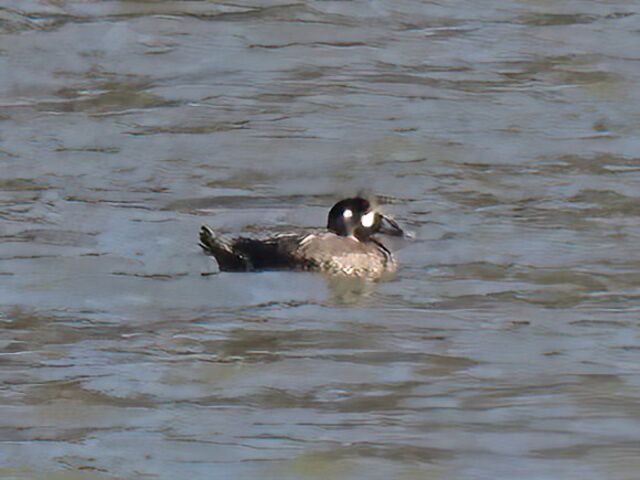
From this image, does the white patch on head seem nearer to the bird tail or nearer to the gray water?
the gray water

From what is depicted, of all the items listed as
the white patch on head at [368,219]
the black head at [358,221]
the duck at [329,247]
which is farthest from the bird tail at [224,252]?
the white patch on head at [368,219]

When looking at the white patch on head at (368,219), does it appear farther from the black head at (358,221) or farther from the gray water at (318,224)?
the gray water at (318,224)

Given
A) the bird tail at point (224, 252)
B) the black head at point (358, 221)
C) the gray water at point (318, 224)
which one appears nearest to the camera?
the gray water at point (318, 224)

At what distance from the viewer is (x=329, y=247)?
9.64m

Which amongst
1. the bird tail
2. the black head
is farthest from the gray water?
the black head

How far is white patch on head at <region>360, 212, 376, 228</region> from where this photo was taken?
32.4ft

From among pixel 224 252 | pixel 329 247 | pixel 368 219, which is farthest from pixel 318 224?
pixel 224 252

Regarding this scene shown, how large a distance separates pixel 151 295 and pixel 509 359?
1.89 meters

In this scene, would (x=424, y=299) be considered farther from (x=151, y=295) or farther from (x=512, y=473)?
(x=512, y=473)

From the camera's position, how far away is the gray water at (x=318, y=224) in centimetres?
712

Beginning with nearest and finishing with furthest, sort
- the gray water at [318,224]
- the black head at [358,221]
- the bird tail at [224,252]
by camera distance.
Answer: the gray water at [318,224]
the bird tail at [224,252]
the black head at [358,221]

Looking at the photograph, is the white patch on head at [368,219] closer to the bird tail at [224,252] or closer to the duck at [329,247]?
the duck at [329,247]

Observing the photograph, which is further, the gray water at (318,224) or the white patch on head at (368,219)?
the white patch on head at (368,219)

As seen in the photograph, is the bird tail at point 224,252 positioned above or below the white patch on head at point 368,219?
below
